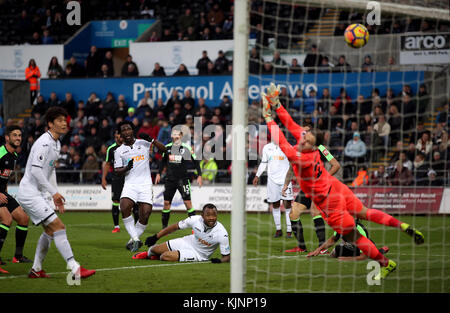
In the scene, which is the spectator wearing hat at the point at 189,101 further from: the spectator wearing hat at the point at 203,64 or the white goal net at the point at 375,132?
the white goal net at the point at 375,132

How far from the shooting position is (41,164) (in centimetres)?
793

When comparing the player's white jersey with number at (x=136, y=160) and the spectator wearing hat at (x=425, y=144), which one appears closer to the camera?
the player's white jersey with number at (x=136, y=160)

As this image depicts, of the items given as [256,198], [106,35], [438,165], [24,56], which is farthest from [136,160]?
[106,35]

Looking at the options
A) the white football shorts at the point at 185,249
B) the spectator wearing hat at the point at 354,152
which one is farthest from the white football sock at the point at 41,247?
the spectator wearing hat at the point at 354,152

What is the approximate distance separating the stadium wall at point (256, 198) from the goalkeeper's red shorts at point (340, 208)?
33.6 ft

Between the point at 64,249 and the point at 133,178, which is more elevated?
the point at 133,178

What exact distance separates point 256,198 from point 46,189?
12.1 metres

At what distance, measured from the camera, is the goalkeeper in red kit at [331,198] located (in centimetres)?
810

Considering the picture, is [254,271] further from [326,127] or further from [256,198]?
[256,198]

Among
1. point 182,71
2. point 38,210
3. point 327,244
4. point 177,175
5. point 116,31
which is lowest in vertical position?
point 327,244

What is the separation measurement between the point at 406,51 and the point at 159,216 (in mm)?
9711

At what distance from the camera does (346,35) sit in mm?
9352

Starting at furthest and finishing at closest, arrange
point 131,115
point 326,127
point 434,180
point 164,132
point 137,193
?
point 131,115
point 164,132
point 326,127
point 434,180
point 137,193

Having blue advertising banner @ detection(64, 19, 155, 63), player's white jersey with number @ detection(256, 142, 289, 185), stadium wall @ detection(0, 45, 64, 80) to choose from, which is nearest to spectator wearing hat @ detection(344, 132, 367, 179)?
player's white jersey with number @ detection(256, 142, 289, 185)
